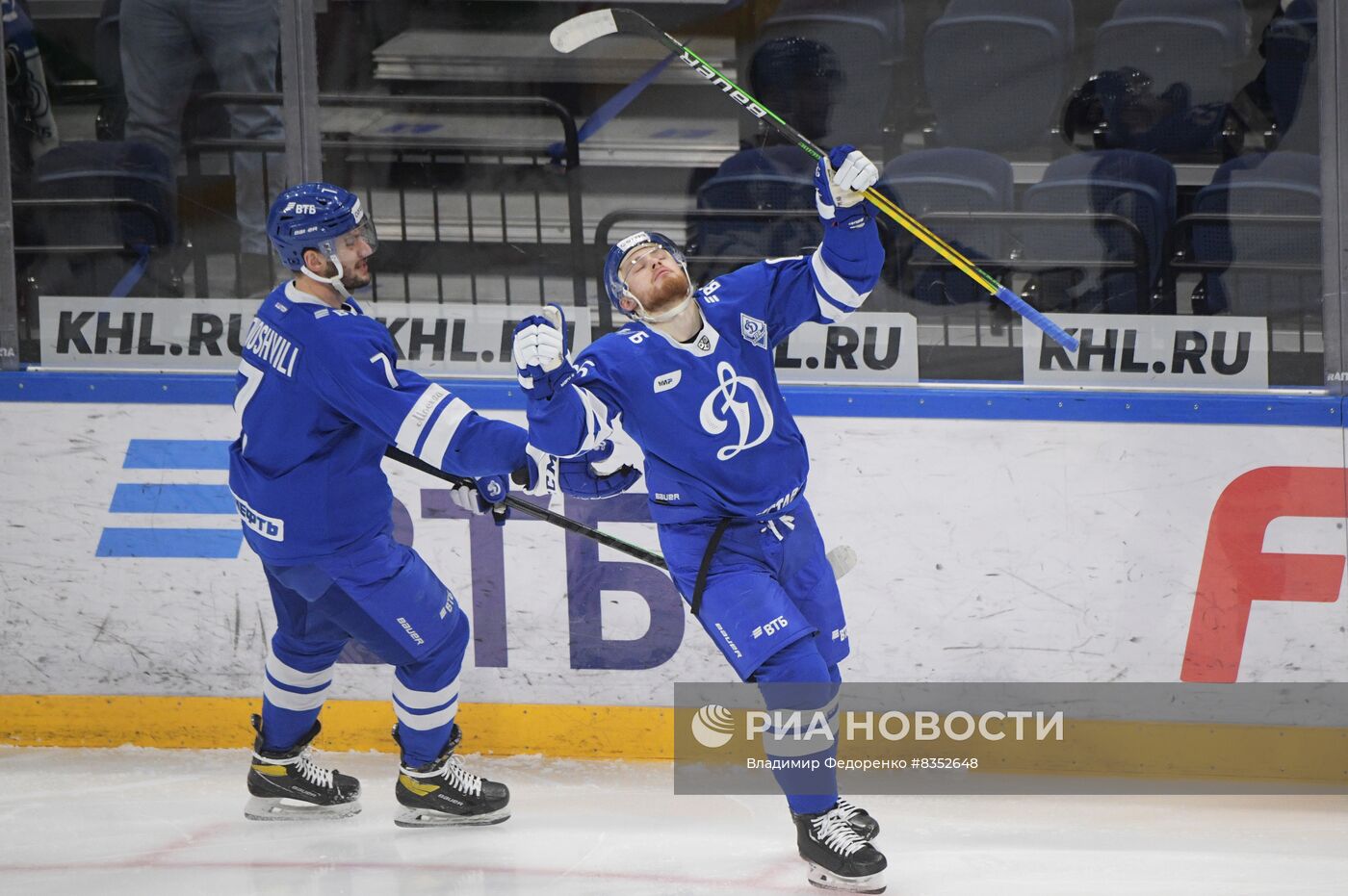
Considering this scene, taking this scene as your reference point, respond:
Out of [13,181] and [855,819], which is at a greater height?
[13,181]

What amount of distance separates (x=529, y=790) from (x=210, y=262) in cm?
155

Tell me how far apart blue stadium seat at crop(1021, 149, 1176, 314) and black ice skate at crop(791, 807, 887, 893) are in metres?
1.46

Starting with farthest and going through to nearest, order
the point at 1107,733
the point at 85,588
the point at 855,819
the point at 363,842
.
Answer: the point at 85,588, the point at 1107,733, the point at 363,842, the point at 855,819

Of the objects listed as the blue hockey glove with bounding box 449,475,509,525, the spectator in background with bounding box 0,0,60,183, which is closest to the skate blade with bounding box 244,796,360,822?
the blue hockey glove with bounding box 449,475,509,525

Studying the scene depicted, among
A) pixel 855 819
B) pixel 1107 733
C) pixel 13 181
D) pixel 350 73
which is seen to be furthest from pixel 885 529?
pixel 13 181

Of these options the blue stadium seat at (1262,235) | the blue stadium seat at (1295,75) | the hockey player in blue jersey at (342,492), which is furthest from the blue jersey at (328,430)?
the blue stadium seat at (1295,75)

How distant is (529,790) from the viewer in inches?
149

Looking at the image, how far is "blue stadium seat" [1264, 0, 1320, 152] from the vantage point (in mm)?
3691

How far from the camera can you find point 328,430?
10.7ft

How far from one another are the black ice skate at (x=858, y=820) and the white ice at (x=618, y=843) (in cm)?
14

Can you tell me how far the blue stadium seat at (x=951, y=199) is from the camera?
3844mm

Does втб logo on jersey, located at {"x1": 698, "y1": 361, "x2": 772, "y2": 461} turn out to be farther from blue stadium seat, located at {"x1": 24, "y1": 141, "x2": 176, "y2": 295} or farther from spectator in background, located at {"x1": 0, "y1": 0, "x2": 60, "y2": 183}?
spectator in background, located at {"x1": 0, "y1": 0, "x2": 60, "y2": 183}

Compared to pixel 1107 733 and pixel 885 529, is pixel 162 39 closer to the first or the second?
pixel 885 529

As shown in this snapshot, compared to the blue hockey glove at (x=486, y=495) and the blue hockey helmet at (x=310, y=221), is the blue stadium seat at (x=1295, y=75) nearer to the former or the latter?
the blue hockey glove at (x=486, y=495)
